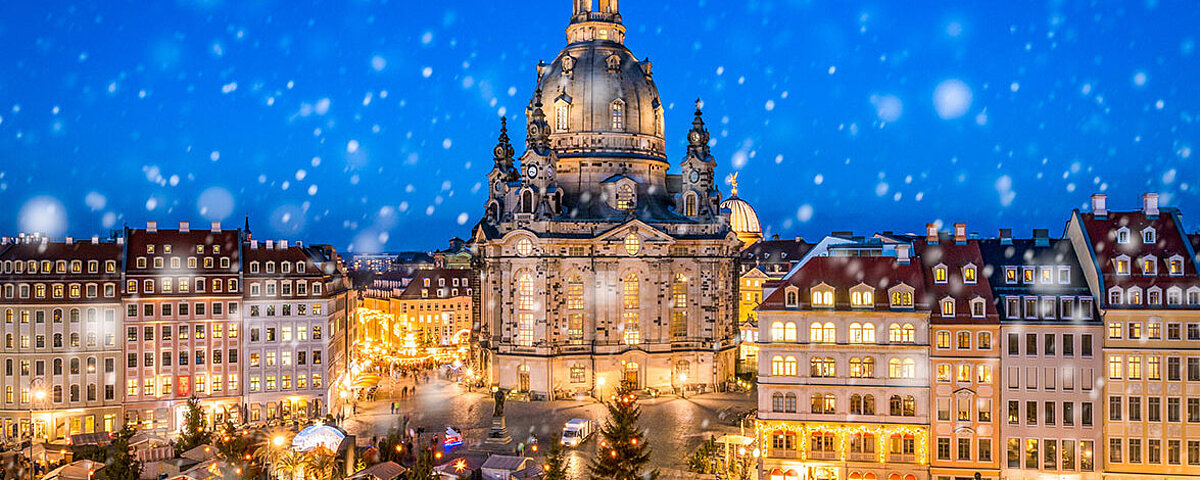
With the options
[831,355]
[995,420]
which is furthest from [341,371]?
[995,420]

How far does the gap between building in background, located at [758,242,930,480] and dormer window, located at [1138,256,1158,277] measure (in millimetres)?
12430

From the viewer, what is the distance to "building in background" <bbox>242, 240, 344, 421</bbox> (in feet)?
263

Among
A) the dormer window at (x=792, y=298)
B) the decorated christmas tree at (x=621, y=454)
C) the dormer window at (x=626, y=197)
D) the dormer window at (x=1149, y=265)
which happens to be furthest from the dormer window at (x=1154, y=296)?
the dormer window at (x=626, y=197)

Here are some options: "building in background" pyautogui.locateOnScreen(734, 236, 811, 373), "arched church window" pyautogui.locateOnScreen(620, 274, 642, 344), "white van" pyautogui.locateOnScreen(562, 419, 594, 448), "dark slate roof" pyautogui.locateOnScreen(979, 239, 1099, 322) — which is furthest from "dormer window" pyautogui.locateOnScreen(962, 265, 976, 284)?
"building in background" pyautogui.locateOnScreen(734, 236, 811, 373)

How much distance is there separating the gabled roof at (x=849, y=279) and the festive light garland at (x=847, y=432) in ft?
22.6

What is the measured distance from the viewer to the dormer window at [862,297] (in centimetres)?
6147

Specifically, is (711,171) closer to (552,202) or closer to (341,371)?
(552,202)

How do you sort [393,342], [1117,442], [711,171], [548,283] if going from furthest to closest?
[393,342], [711,171], [548,283], [1117,442]

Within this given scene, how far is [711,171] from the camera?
327 feet

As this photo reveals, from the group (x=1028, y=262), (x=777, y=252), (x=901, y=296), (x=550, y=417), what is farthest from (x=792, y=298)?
(x=777, y=252)

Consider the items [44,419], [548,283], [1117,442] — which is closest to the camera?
[1117,442]

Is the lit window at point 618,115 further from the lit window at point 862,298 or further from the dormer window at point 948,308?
the dormer window at point 948,308

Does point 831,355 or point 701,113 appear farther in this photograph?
point 701,113

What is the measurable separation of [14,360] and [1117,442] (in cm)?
7406
